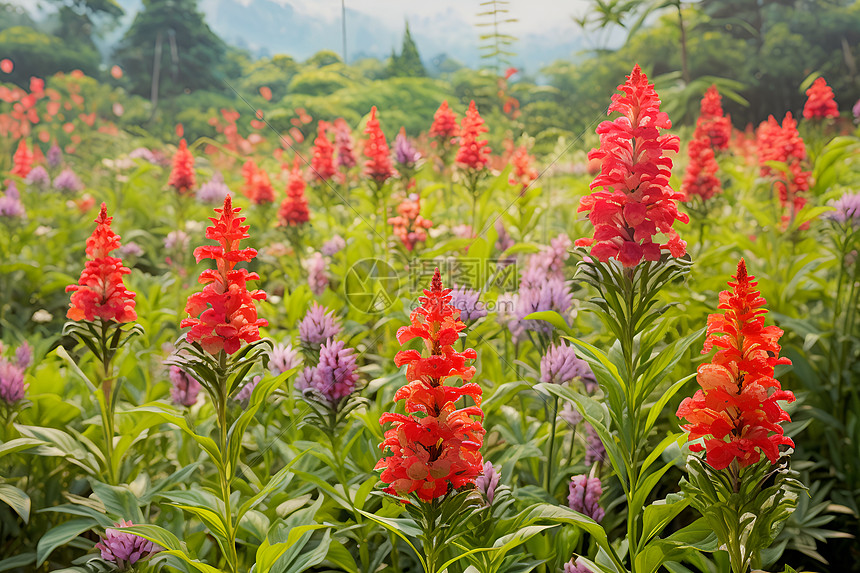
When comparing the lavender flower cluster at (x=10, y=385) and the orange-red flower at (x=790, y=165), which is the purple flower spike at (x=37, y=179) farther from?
the orange-red flower at (x=790, y=165)

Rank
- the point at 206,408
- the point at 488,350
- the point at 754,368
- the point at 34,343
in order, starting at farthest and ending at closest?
the point at 34,343 → the point at 488,350 → the point at 206,408 → the point at 754,368

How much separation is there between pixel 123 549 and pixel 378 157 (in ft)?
6.79

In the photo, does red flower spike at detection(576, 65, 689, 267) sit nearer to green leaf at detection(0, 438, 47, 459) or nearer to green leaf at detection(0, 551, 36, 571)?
green leaf at detection(0, 438, 47, 459)

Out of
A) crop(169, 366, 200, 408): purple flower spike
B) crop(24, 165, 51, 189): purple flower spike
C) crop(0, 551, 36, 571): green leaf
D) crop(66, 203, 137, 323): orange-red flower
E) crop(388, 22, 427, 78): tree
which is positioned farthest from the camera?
crop(24, 165, 51, 189): purple flower spike

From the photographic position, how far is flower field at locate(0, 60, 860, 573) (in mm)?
1224

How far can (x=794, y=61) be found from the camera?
21.0ft

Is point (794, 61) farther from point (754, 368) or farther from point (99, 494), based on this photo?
point (99, 494)

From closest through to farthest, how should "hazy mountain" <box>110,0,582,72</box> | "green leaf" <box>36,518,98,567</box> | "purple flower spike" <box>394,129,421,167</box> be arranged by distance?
"green leaf" <box>36,518,98,567</box> < "hazy mountain" <box>110,0,582,72</box> < "purple flower spike" <box>394,129,421,167</box>

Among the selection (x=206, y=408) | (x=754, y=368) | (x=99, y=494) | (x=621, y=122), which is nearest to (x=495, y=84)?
(x=621, y=122)

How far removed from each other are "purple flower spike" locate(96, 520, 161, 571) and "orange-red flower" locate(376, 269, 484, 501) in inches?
31.3

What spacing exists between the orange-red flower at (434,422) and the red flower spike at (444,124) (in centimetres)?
219

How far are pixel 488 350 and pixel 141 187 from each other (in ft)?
14.3

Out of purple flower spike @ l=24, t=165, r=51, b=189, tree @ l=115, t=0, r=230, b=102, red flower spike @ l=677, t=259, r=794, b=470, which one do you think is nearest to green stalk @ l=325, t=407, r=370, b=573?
red flower spike @ l=677, t=259, r=794, b=470

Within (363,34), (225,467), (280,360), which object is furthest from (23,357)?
(363,34)
